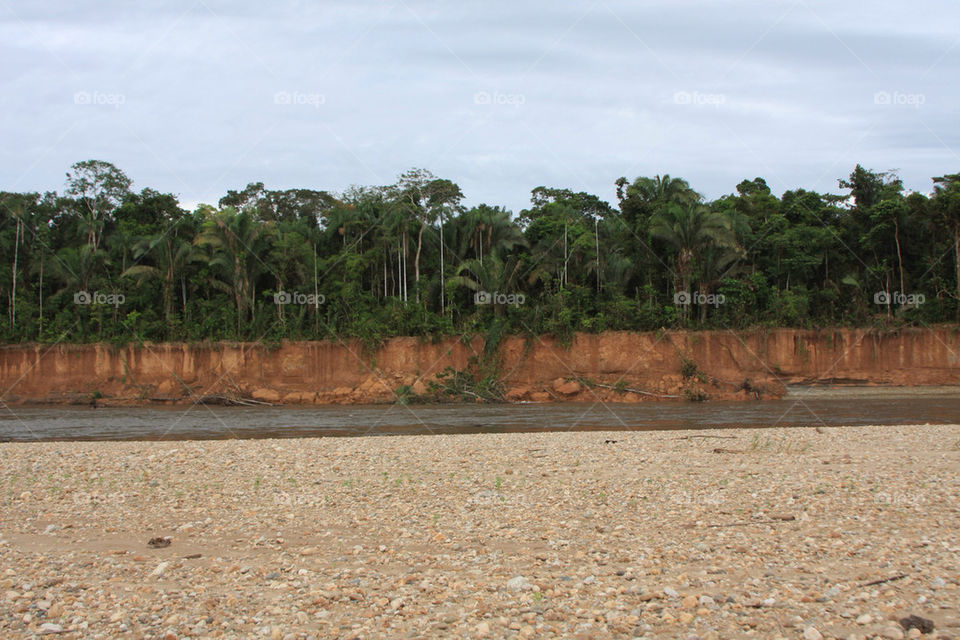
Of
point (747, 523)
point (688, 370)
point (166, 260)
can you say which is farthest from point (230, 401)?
point (747, 523)

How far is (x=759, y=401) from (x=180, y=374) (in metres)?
34.3

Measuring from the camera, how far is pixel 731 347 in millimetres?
42750

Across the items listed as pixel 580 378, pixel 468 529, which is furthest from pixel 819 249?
pixel 468 529

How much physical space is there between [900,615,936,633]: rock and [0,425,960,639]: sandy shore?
2.5 inches

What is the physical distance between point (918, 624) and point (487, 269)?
38.7 metres

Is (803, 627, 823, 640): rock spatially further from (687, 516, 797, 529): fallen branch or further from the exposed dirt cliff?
the exposed dirt cliff

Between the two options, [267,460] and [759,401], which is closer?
[267,460]

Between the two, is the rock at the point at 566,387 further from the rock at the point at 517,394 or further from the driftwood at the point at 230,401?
the driftwood at the point at 230,401

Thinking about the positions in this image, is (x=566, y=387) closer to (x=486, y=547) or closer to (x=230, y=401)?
(x=230, y=401)

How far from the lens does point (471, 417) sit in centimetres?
3073

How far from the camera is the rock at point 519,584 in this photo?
6.68 metres

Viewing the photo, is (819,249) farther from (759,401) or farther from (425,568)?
(425,568)

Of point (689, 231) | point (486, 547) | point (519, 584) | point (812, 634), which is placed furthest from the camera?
point (689, 231)

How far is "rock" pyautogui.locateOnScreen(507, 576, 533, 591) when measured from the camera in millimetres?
6676
